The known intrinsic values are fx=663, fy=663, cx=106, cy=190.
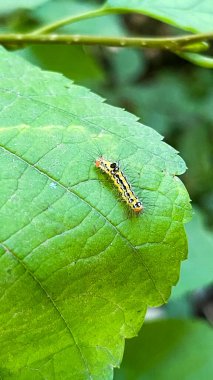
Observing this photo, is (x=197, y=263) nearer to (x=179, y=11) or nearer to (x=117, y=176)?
(x=179, y=11)

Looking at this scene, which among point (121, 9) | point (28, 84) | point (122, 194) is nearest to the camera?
point (122, 194)

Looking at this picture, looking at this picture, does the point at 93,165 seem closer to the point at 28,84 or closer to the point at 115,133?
the point at 115,133

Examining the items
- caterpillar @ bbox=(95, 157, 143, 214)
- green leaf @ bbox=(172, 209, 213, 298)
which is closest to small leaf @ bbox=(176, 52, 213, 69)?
caterpillar @ bbox=(95, 157, 143, 214)

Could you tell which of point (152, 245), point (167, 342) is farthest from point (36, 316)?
point (167, 342)

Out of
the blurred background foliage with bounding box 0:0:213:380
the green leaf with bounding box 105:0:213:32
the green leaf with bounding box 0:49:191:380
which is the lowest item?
the blurred background foliage with bounding box 0:0:213:380

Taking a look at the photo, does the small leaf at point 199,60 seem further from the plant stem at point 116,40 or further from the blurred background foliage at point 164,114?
the blurred background foliage at point 164,114

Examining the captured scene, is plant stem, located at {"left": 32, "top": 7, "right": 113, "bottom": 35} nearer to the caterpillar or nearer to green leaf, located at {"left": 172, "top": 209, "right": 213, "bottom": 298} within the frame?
the caterpillar

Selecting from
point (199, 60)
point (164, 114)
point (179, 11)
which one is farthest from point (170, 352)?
point (164, 114)
